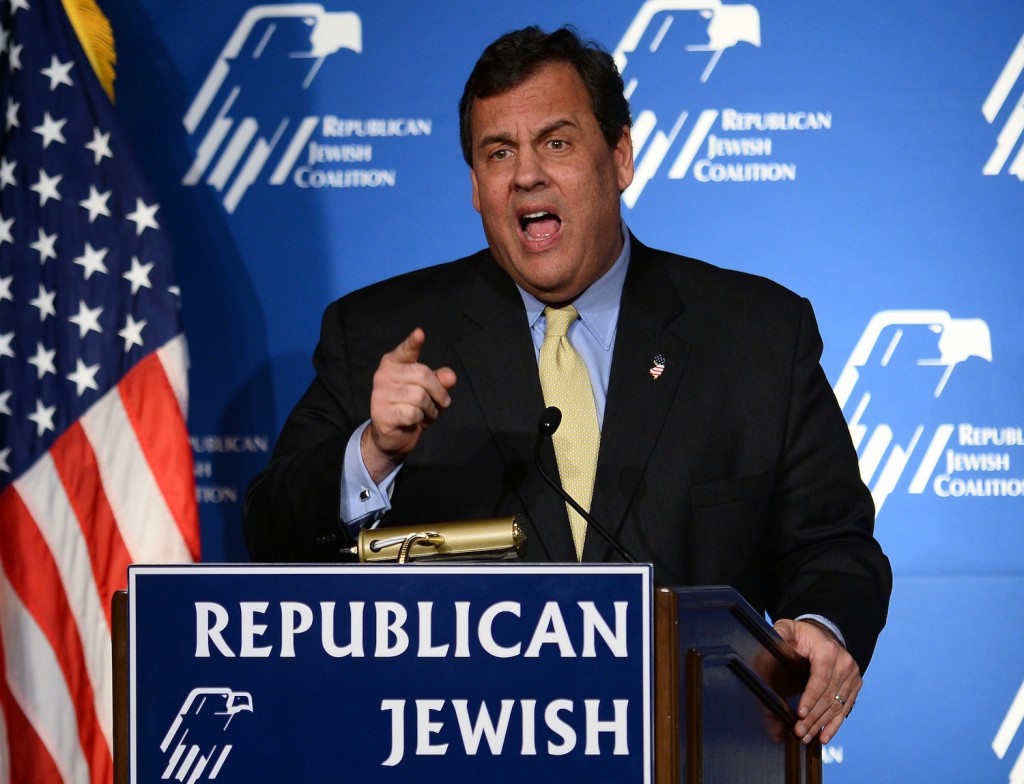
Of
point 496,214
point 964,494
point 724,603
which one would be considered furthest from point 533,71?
point 964,494

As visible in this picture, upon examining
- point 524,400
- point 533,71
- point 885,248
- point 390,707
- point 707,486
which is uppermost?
point 885,248

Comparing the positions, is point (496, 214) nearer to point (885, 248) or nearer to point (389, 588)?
point (389, 588)

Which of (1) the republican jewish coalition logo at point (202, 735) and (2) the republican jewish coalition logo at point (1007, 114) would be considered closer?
(1) the republican jewish coalition logo at point (202, 735)

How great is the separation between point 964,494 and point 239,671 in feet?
8.37

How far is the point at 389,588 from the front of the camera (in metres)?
1.29

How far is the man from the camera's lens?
199 centimetres

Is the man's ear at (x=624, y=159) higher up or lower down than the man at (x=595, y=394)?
higher up

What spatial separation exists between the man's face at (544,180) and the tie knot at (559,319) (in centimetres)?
3

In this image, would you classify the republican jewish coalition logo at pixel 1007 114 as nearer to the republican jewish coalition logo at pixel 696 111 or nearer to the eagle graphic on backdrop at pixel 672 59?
the republican jewish coalition logo at pixel 696 111

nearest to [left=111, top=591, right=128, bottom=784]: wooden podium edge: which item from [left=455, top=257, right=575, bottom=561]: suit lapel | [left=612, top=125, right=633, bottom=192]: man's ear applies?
[left=455, top=257, right=575, bottom=561]: suit lapel

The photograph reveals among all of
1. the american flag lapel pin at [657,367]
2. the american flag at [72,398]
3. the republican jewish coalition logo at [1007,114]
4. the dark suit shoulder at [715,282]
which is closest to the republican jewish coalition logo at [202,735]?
the american flag lapel pin at [657,367]

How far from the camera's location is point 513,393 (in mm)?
2084

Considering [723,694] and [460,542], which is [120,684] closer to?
[460,542]

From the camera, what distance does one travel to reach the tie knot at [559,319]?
2201 mm
